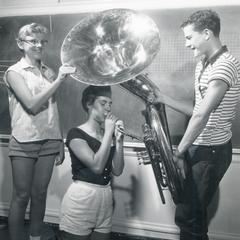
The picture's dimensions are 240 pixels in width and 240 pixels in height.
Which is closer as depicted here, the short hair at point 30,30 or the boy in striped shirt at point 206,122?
the boy in striped shirt at point 206,122

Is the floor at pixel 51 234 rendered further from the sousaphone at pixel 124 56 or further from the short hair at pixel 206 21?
the short hair at pixel 206 21

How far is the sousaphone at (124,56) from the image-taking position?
172 centimetres

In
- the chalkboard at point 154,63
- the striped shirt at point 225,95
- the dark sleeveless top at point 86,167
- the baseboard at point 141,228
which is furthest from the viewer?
the baseboard at point 141,228

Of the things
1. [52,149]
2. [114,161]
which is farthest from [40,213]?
[114,161]

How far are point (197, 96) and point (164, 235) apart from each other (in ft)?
2.67

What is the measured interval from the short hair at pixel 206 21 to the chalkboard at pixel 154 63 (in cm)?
10

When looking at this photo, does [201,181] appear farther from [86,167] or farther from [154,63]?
[154,63]

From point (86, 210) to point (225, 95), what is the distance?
0.80 m

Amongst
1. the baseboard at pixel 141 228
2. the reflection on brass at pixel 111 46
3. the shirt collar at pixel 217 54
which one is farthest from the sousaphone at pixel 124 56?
the baseboard at pixel 141 228

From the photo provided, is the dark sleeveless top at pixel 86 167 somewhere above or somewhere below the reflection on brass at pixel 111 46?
below

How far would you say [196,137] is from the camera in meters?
1.74


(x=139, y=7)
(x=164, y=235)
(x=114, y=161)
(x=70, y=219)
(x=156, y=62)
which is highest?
(x=139, y=7)

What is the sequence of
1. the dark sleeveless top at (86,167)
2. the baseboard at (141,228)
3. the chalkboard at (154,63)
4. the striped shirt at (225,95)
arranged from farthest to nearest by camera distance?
the baseboard at (141,228) → the chalkboard at (154,63) → the dark sleeveless top at (86,167) → the striped shirt at (225,95)

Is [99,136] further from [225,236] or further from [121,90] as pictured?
[225,236]
